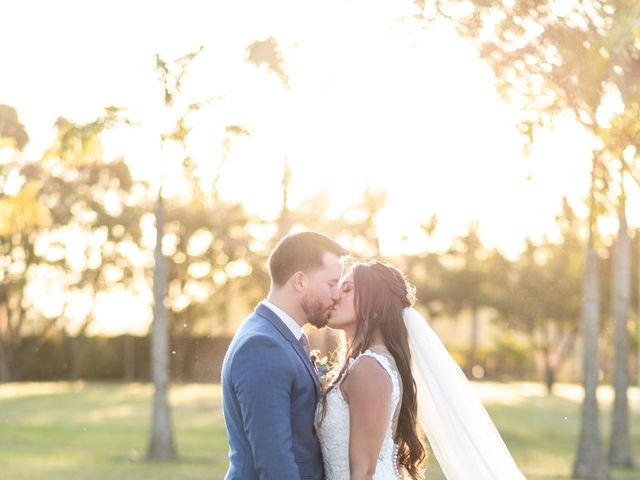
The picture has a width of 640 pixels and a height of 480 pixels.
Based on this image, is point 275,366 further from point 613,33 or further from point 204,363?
point 204,363

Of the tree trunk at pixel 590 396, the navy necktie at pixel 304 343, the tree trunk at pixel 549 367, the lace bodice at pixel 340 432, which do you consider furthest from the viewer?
the tree trunk at pixel 549 367

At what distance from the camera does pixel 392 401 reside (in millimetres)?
6109

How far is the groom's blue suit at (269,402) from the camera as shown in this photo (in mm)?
5145

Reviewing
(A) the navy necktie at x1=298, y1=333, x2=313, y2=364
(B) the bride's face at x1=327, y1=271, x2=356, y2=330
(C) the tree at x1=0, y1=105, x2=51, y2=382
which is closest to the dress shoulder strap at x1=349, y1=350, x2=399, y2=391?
(B) the bride's face at x1=327, y1=271, x2=356, y2=330

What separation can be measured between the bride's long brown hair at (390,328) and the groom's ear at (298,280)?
82 centimetres

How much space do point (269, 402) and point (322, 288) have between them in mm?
607

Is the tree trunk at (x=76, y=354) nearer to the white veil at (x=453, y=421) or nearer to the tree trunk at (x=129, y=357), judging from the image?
the tree trunk at (x=129, y=357)

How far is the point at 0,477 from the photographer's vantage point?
23.5 m

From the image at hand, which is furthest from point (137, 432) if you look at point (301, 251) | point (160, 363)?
point (301, 251)

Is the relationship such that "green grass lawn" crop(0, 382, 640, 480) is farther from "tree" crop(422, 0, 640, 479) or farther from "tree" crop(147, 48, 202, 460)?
"tree" crop(422, 0, 640, 479)

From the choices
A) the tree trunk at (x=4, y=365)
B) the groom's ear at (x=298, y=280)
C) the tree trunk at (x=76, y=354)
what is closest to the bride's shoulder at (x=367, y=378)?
the groom's ear at (x=298, y=280)

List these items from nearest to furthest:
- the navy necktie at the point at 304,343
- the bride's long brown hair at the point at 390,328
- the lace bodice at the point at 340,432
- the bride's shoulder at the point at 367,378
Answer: the navy necktie at the point at 304,343 → the lace bodice at the point at 340,432 → the bride's shoulder at the point at 367,378 → the bride's long brown hair at the point at 390,328

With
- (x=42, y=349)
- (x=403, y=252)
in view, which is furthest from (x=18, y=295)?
(x=403, y=252)

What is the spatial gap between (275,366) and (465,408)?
6.48 feet
